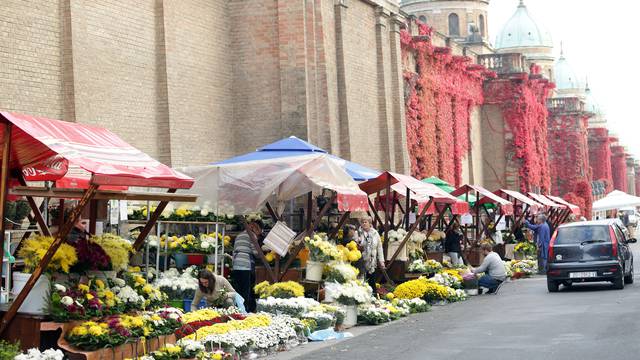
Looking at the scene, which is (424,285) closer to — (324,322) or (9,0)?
(324,322)

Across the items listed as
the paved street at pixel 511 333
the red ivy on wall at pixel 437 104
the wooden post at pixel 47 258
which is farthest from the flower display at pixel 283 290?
the red ivy on wall at pixel 437 104

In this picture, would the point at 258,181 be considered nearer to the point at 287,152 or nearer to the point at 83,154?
the point at 287,152

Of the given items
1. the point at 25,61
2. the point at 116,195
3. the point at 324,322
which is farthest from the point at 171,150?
the point at 116,195

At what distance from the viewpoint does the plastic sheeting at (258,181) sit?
64.8 ft

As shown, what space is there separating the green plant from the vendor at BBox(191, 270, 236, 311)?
4700mm

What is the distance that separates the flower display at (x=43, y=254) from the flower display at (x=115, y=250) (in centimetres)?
64

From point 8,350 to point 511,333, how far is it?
7.33m

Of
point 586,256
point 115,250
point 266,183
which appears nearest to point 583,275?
point 586,256

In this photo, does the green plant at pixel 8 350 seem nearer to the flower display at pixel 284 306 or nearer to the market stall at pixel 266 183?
the flower display at pixel 284 306

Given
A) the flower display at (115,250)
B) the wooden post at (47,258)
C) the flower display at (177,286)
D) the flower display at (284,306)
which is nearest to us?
the wooden post at (47,258)

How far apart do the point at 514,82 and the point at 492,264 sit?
36.3 metres

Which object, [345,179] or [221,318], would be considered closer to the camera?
[221,318]

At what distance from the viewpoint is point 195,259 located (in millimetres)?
20719

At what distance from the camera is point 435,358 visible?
45.0 ft
